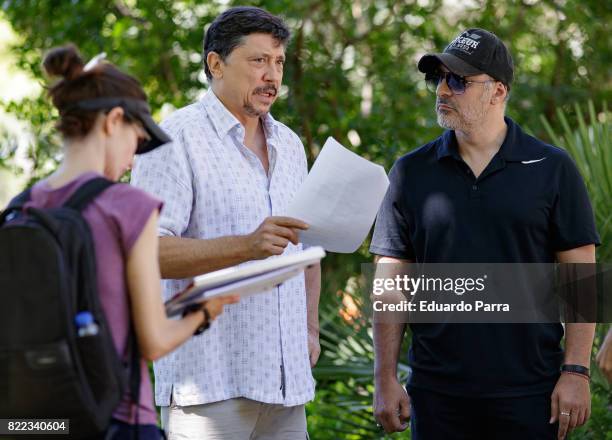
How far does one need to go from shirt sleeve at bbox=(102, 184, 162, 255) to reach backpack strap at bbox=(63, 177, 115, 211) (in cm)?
2

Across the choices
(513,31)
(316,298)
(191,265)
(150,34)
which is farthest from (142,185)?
(513,31)

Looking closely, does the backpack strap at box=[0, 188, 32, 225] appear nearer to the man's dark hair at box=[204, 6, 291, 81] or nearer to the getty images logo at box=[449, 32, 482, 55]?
the man's dark hair at box=[204, 6, 291, 81]

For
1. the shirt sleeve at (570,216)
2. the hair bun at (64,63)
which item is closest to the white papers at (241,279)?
the hair bun at (64,63)

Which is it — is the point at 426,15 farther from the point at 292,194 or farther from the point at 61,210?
the point at 61,210

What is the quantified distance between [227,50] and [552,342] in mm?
1334

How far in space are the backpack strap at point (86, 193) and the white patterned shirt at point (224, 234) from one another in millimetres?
776

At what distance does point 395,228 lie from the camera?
135 inches

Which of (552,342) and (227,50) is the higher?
(227,50)

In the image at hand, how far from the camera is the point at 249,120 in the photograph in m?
3.27

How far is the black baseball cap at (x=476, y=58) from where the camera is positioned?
338cm

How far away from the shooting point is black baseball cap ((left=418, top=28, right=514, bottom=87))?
3377 mm

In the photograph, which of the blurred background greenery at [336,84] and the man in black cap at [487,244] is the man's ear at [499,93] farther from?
the blurred background greenery at [336,84]

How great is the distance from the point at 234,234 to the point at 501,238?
0.82 meters

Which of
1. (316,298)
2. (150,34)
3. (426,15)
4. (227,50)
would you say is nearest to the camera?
(227,50)
